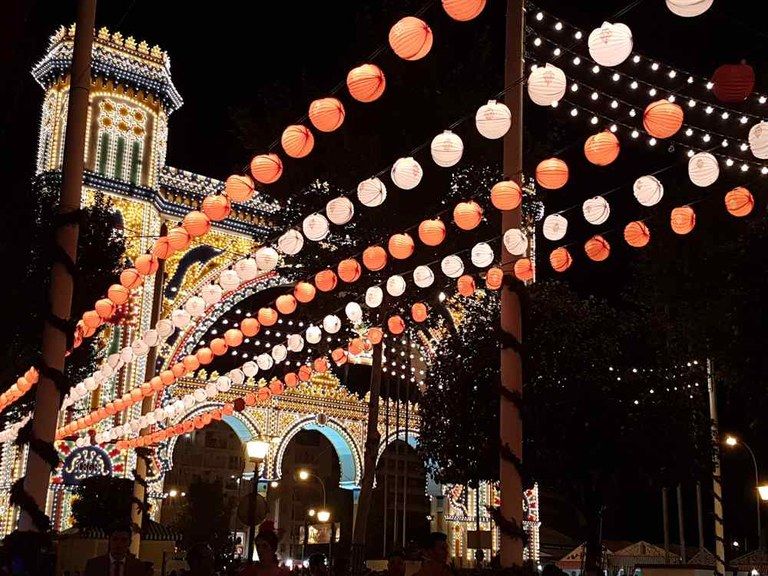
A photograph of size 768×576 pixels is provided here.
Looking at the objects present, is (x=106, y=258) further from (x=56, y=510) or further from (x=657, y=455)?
(x=657, y=455)

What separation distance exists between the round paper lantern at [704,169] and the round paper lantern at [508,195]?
259 centimetres

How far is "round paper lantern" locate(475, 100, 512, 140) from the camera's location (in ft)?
27.8

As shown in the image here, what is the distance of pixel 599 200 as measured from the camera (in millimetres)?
11281

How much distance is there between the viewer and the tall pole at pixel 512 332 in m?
7.52

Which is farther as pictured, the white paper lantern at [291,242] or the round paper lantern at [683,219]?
the white paper lantern at [291,242]

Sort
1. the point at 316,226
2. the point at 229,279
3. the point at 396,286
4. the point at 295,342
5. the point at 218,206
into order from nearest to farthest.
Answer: the point at 218,206 < the point at 316,226 < the point at 229,279 < the point at 396,286 < the point at 295,342

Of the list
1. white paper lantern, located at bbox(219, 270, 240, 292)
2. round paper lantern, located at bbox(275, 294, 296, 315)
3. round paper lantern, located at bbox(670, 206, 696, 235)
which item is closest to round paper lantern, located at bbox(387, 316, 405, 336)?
round paper lantern, located at bbox(275, 294, 296, 315)

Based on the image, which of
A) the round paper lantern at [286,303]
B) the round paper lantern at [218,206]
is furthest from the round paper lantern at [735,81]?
the round paper lantern at [286,303]

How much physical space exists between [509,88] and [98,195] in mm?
16944

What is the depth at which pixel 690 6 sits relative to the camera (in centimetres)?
722

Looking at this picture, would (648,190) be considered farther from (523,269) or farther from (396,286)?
(396,286)

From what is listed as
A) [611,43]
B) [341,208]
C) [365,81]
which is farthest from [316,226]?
[611,43]

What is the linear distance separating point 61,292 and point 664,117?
5952 mm

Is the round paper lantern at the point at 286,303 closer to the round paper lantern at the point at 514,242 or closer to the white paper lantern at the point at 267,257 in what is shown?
the white paper lantern at the point at 267,257
